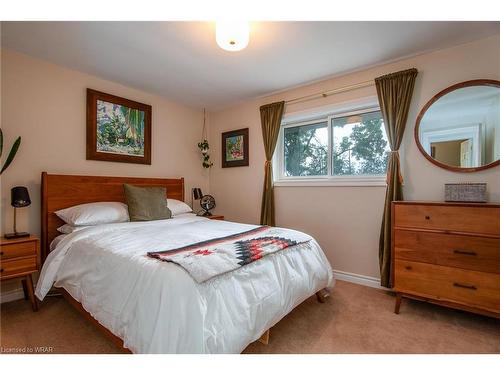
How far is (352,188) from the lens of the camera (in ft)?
8.79

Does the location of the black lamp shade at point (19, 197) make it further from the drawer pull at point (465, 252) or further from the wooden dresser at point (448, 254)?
the drawer pull at point (465, 252)

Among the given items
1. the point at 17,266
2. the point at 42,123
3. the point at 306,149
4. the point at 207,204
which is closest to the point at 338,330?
the point at 306,149

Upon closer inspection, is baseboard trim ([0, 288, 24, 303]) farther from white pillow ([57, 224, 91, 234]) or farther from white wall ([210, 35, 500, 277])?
white wall ([210, 35, 500, 277])

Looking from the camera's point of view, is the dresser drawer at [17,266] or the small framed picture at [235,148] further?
the small framed picture at [235,148]

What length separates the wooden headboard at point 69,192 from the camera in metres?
2.30

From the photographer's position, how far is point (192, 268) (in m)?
1.19

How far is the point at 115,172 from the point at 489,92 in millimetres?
3848

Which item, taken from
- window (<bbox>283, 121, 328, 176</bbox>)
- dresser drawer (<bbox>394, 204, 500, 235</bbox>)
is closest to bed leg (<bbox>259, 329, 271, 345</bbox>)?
dresser drawer (<bbox>394, 204, 500, 235</bbox>)

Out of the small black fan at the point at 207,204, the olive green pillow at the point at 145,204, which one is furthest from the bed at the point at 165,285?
the small black fan at the point at 207,204

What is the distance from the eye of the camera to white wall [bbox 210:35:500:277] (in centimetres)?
210

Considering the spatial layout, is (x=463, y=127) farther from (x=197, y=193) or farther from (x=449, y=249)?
(x=197, y=193)

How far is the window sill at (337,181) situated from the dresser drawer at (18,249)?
2584 mm

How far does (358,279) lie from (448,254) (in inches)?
40.3

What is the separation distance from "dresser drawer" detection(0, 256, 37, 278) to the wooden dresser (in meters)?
3.03
